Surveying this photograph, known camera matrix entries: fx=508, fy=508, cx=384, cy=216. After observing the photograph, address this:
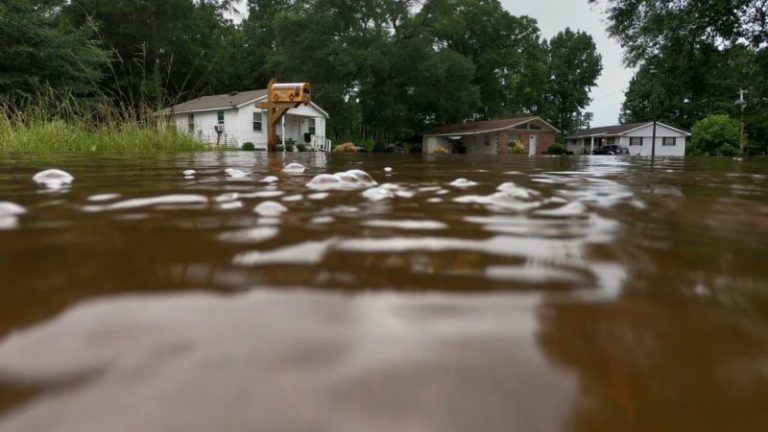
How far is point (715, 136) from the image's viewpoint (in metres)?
45.2

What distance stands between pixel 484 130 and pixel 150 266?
138 ft

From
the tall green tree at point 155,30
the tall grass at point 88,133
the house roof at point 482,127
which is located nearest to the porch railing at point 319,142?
the tall green tree at point 155,30

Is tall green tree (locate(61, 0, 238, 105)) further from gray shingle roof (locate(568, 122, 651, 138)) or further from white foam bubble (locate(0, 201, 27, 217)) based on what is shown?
gray shingle roof (locate(568, 122, 651, 138))

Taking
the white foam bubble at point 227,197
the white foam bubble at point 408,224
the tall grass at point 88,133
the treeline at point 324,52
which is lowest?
the white foam bubble at point 408,224

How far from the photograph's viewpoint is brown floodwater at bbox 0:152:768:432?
443 millimetres

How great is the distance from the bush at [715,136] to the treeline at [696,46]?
34.5 meters

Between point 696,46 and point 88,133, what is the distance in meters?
13.9

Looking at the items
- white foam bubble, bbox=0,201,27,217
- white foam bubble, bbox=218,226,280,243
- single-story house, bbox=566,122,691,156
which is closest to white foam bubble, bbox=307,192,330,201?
white foam bubble, bbox=218,226,280,243

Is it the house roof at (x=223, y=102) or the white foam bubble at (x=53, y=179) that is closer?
the white foam bubble at (x=53, y=179)

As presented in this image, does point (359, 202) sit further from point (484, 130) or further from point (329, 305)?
point (484, 130)

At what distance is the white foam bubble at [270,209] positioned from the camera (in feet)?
4.91

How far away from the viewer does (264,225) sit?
1.28m

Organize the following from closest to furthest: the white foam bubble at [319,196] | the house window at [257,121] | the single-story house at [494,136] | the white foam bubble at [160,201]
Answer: the white foam bubble at [160,201] → the white foam bubble at [319,196] → the house window at [257,121] → the single-story house at [494,136]

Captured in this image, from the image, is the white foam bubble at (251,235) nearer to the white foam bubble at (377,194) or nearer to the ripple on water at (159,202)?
the ripple on water at (159,202)
